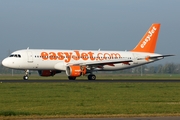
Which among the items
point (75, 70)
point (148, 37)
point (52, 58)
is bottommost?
point (75, 70)

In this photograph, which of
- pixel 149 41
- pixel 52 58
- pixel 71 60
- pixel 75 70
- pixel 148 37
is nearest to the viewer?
pixel 75 70

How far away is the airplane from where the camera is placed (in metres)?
41.8

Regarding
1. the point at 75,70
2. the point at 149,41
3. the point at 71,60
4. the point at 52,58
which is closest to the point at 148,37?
the point at 149,41

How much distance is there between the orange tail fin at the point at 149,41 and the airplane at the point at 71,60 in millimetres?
→ 2008

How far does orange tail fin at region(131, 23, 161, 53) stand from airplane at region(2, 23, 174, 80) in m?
2.01

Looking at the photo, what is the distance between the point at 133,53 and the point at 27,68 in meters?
18.2

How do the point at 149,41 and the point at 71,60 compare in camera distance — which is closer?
the point at 71,60

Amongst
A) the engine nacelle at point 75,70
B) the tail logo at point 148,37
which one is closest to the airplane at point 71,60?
the engine nacelle at point 75,70

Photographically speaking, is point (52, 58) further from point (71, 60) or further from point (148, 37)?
point (148, 37)

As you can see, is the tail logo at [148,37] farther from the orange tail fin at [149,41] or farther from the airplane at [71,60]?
the airplane at [71,60]

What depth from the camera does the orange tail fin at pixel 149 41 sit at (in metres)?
52.9

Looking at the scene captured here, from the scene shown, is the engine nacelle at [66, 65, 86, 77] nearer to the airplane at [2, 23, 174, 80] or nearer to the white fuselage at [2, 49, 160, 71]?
the airplane at [2, 23, 174, 80]

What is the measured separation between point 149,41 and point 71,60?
16174 millimetres

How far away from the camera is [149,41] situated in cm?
5328
